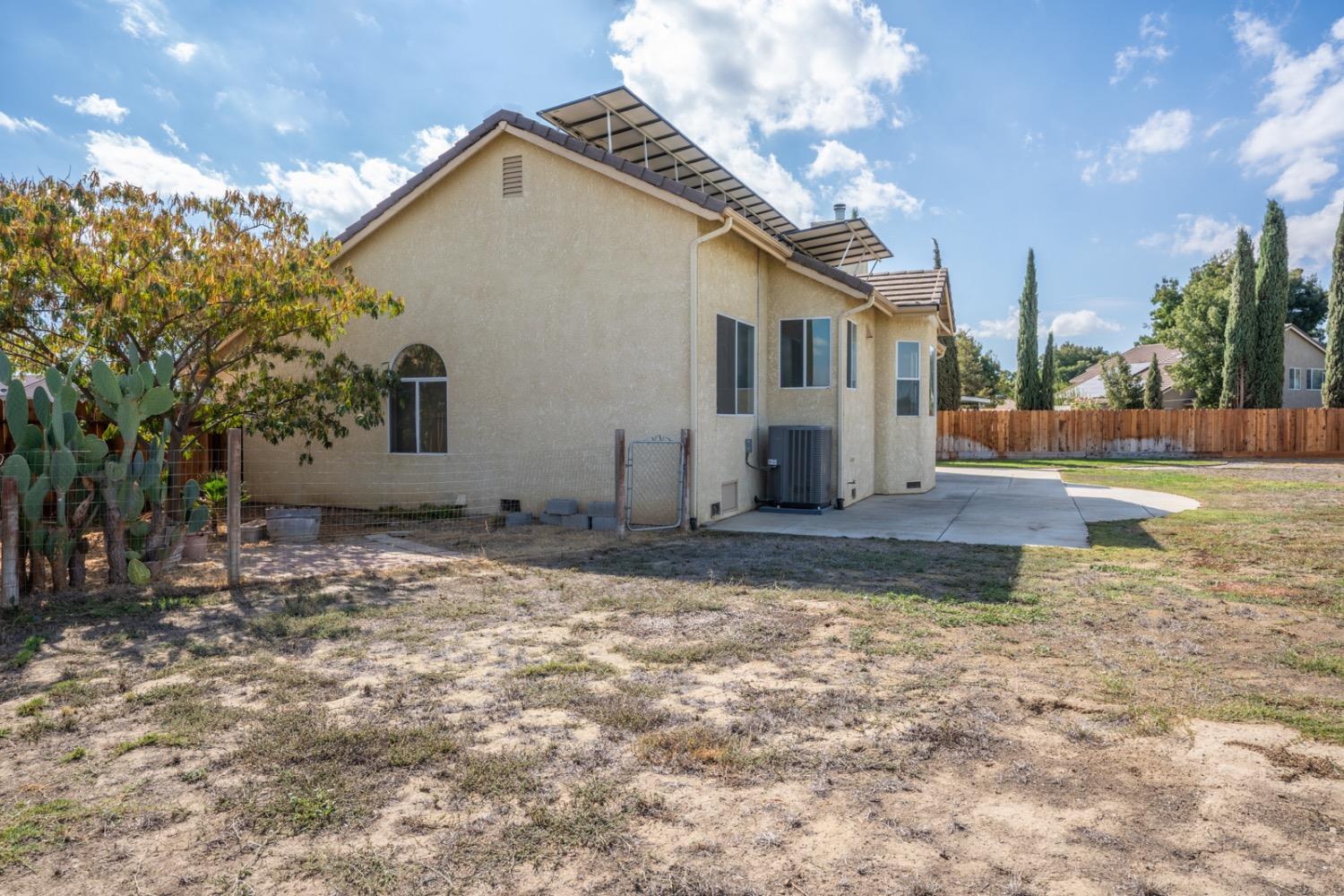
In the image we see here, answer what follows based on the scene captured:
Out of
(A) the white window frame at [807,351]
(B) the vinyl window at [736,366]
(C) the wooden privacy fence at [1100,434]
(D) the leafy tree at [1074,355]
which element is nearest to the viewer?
(B) the vinyl window at [736,366]

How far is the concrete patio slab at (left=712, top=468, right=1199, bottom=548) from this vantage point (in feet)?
33.4

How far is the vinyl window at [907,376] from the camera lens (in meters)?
15.2

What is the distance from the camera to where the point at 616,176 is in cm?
1080

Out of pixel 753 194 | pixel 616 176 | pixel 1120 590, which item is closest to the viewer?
pixel 1120 590

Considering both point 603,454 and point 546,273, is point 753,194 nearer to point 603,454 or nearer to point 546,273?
point 546,273

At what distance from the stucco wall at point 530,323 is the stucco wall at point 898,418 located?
591cm

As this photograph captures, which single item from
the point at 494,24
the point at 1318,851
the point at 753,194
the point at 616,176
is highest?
the point at 494,24

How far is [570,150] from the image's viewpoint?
10914 mm

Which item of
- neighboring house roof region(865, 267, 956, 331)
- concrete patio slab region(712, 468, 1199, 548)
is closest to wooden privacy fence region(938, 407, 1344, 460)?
concrete patio slab region(712, 468, 1199, 548)

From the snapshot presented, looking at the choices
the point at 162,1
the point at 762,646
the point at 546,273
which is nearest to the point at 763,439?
the point at 546,273

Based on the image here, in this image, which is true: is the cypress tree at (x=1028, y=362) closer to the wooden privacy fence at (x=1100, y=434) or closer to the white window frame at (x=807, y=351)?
the wooden privacy fence at (x=1100, y=434)

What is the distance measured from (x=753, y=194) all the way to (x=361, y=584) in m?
10.6

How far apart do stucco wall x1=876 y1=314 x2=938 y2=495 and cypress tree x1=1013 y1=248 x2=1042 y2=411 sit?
955 inches

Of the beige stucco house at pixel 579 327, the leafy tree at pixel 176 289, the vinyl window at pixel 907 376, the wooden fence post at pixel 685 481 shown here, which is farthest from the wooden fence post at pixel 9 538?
the vinyl window at pixel 907 376
